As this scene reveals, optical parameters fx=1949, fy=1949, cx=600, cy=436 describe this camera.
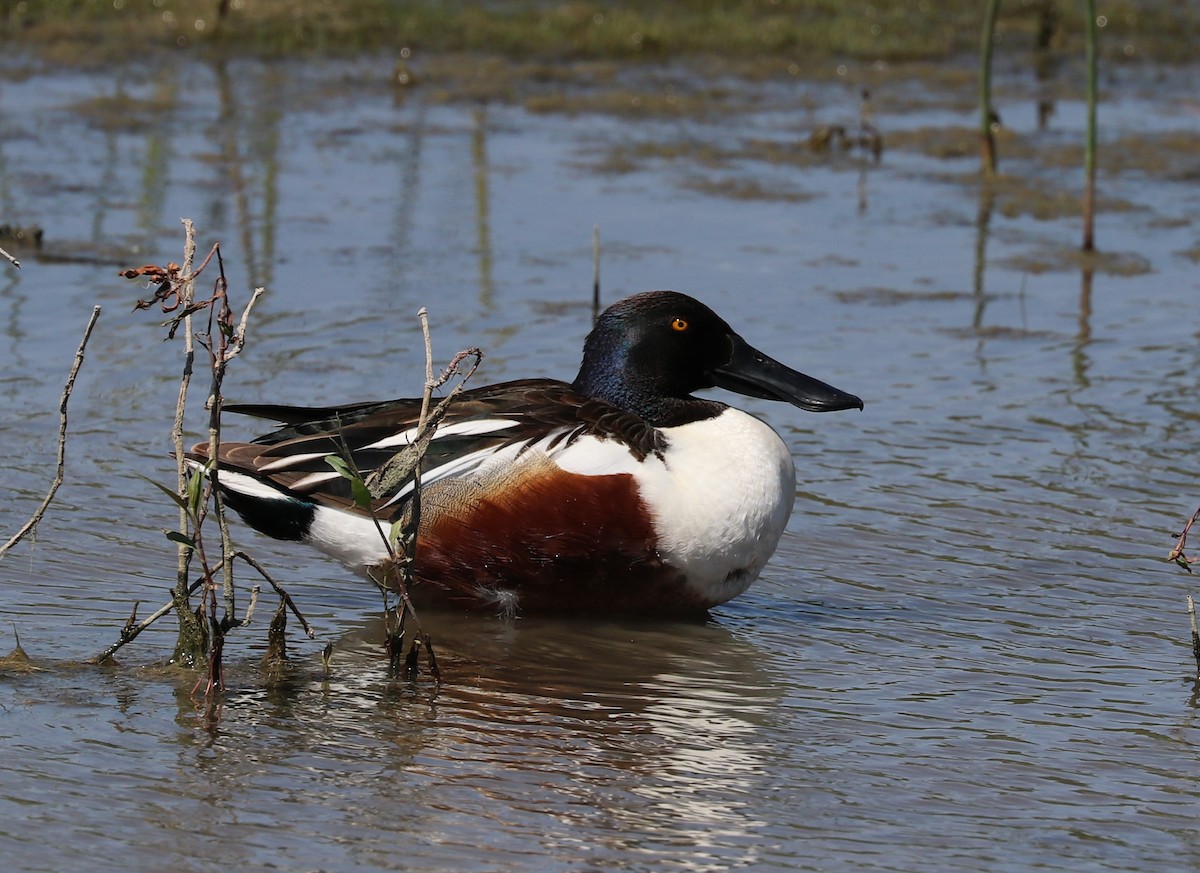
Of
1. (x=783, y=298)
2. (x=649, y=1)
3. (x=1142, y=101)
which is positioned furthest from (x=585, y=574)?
(x=649, y=1)

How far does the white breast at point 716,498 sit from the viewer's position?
4.92 m

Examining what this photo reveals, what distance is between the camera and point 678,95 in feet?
44.0

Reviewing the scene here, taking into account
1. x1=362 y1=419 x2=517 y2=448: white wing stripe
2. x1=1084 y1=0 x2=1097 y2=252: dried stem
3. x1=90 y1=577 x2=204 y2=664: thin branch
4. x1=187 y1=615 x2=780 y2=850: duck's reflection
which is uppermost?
x1=1084 y1=0 x2=1097 y2=252: dried stem

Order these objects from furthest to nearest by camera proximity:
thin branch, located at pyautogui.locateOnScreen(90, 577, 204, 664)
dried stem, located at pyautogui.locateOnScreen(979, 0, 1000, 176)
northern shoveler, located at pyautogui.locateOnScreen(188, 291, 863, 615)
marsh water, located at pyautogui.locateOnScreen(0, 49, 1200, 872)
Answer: dried stem, located at pyautogui.locateOnScreen(979, 0, 1000, 176), northern shoveler, located at pyautogui.locateOnScreen(188, 291, 863, 615), thin branch, located at pyautogui.locateOnScreen(90, 577, 204, 664), marsh water, located at pyautogui.locateOnScreen(0, 49, 1200, 872)

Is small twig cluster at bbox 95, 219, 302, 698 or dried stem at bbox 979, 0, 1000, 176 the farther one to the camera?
dried stem at bbox 979, 0, 1000, 176

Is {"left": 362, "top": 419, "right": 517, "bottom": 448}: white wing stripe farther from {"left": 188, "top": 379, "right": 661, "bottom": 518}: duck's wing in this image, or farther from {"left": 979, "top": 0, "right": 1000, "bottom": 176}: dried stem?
{"left": 979, "top": 0, "right": 1000, "bottom": 176}: dried stem

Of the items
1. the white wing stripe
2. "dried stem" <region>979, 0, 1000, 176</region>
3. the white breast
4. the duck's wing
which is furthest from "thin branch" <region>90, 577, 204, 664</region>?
"dried stem" <region>979, 0, 1000, 176</region>

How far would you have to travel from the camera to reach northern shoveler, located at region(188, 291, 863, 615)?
4914mm

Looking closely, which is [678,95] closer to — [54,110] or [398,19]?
[398,19]

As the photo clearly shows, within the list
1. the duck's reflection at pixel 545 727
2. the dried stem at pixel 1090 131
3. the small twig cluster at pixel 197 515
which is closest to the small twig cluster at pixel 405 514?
the duck's reflection at pixel 545 727

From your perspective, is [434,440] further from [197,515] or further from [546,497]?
[197,515]

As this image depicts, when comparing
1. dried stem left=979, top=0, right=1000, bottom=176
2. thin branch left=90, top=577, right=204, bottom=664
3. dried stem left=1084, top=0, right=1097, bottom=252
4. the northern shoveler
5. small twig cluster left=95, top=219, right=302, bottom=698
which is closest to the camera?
small twig cluster left=95, top=219, right=302, bottom=698

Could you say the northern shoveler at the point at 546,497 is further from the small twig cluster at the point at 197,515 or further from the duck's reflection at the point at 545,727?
the small twig cluster at the point at 197,515

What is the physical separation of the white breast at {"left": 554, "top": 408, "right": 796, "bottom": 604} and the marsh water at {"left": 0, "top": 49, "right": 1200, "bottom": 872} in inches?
8.4
